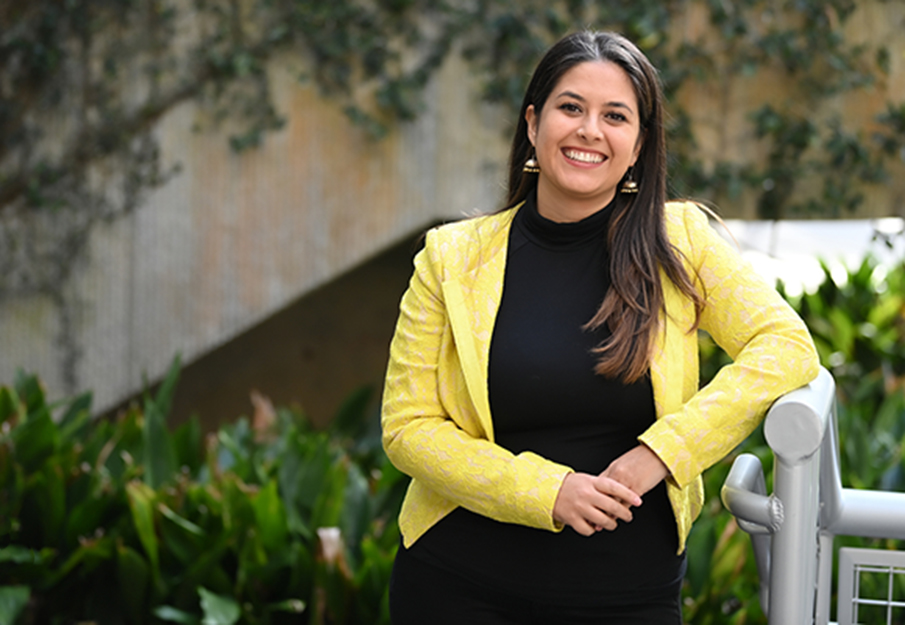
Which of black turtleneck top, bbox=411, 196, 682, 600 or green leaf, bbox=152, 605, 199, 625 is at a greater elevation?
black turtleneck top, bbox=411, 196, 682, 600

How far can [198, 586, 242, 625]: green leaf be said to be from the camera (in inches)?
79.7

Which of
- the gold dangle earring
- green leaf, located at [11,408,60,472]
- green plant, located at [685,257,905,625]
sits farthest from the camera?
green leaf, located at [11,408,60,472]

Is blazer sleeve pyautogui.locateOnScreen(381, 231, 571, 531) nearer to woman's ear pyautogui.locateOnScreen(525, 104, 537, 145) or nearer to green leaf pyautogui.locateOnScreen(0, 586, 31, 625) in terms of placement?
woman's ear pyautogui.locateOnScreen(525, 104, 537, 145)

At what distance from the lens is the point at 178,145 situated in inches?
155

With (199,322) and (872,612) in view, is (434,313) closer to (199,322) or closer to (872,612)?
(872,612)

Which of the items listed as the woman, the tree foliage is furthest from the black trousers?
the tree foliage

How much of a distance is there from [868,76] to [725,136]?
0.61 metres

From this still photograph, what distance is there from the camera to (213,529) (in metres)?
2.28

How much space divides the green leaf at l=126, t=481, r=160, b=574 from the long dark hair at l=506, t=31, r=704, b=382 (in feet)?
4.48

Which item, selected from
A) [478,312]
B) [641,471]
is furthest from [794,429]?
[478,312]

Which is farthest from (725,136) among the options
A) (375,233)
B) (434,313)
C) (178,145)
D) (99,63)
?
(434,313)

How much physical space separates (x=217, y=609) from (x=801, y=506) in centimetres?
141

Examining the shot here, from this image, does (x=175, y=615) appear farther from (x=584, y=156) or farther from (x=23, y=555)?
(x=584, y=156)

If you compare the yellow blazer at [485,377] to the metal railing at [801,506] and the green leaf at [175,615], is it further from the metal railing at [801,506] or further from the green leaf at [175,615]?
the green leaf at [175,615]
